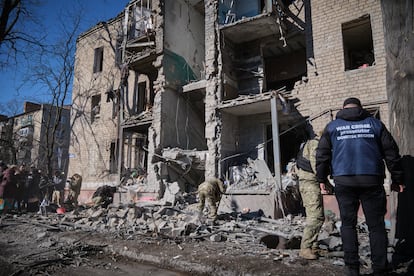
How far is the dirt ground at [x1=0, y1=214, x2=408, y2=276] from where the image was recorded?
10.2 ft

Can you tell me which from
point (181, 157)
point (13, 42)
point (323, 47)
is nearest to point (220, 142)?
point (181, 157)

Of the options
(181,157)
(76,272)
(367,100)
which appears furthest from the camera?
(181,157)

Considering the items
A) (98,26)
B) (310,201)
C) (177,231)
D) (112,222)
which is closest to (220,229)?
(177,231)

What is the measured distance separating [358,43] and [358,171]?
8.43 metres

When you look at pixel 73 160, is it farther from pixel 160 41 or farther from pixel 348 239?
pixel 348 239

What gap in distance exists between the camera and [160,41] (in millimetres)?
11234

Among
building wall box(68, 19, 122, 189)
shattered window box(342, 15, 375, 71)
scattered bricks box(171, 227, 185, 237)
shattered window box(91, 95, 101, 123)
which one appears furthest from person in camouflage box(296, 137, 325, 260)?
shattered window box(91, 95, 101, 123)

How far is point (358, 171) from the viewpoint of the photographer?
8.21ft

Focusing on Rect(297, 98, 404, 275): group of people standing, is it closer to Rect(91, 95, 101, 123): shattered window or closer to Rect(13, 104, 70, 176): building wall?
Rect(91, 95, 101, 123): shattered window

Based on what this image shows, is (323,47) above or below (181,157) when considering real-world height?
above

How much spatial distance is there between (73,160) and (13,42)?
36.8ft

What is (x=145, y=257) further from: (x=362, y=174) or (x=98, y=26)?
(x=98, y=26)

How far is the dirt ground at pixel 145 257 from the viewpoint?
312cm

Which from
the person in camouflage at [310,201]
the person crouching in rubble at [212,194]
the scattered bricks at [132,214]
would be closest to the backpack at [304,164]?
the person in camouflage at [310,201]
